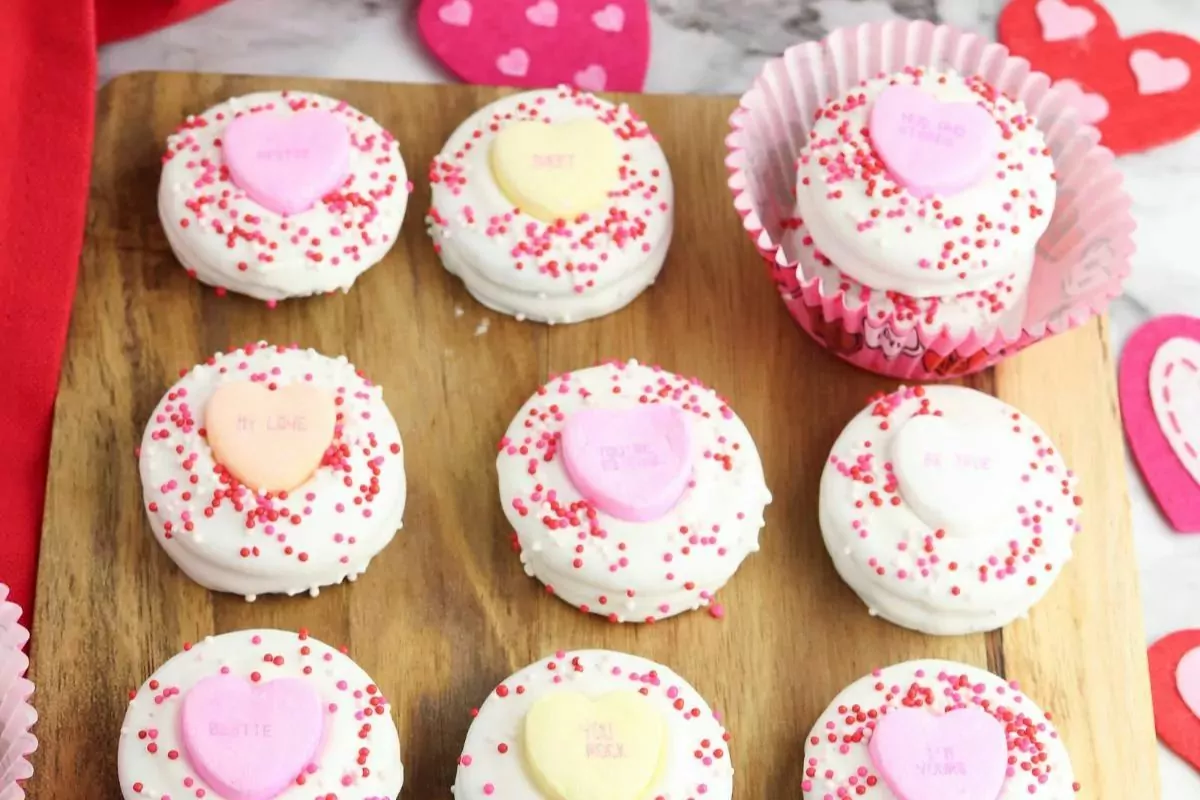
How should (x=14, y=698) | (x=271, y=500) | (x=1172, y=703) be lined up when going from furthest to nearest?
(x=1172, y=703) < (x=271, y=500) < (x=14, y=698)

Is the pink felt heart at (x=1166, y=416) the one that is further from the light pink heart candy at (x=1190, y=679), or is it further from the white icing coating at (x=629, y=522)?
the white icing coating at (x=629, y=522)

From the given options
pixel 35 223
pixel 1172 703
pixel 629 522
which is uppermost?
pixel 35 223

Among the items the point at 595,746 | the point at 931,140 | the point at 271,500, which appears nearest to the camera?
the point at 595,746

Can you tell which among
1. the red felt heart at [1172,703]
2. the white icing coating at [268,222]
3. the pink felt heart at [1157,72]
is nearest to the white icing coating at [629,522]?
the white icing coating at [268,222]

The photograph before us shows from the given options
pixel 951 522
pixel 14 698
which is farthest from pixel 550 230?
pixel 14 698

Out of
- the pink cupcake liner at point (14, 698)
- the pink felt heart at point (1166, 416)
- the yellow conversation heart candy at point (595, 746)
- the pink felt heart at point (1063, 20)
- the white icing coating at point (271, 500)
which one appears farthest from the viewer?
the pink felt heart at point (1063, 20)

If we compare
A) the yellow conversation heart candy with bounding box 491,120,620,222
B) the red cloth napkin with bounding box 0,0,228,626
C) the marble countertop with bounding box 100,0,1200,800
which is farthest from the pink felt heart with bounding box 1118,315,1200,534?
the red cloth napkin with bounding box 0,0,228,626

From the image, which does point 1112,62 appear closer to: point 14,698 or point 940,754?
point 940,754
